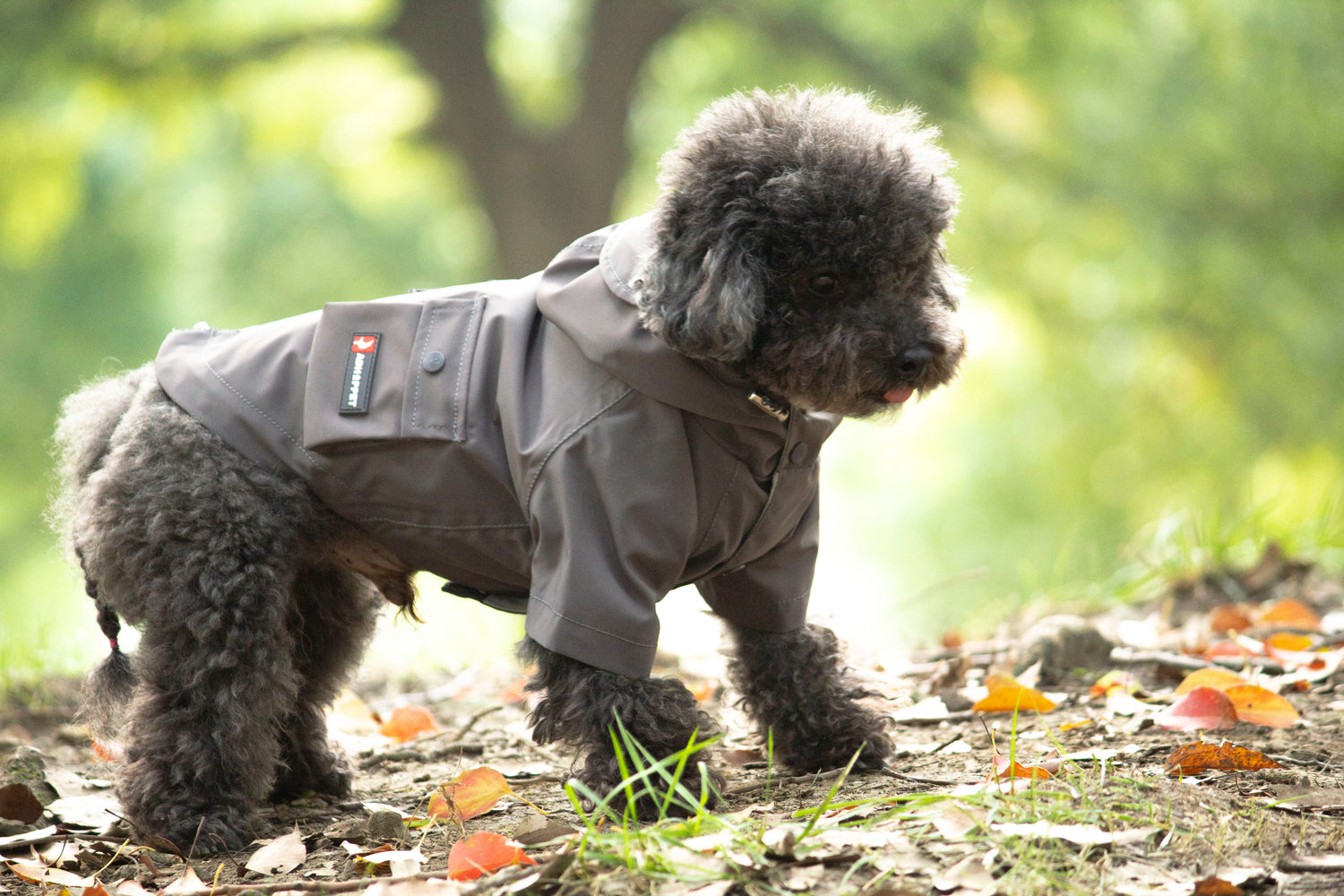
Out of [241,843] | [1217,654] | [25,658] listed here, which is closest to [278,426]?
[241,843]

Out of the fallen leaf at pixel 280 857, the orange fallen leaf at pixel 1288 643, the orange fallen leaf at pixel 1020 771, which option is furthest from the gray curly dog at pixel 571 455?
the orange fallen leaf at pixel 1288 643

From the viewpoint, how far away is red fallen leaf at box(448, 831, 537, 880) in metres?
2.28

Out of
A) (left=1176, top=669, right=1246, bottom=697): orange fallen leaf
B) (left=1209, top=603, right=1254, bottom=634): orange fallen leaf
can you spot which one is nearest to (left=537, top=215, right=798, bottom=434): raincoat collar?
(left=1176, top=669, right=1246, bottom=697): orange fallen leaf

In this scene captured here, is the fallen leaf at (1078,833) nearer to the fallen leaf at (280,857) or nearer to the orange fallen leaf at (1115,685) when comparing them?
the orange fallen leaf at (1115,685)

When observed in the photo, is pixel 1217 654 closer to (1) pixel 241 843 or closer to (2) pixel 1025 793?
(2) pixel 1025 793

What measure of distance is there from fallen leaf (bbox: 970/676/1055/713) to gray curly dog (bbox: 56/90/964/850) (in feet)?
1.35

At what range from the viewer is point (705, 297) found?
2.57 metres

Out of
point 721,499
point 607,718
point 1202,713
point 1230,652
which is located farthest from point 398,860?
point 1230,652

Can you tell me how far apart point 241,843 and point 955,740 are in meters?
1.85

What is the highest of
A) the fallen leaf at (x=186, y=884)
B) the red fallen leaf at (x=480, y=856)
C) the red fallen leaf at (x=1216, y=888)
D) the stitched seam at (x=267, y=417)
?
the stitched seam at (x=267, y=417)

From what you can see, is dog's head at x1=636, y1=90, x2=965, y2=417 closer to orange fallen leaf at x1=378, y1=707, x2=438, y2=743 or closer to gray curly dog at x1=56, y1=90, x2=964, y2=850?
gray curly dog at x1=56, y1=90, x2=964, y2=850

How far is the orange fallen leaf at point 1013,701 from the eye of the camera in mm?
3326

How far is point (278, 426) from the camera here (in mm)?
2969

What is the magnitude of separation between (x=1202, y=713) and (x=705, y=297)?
5.65ft
